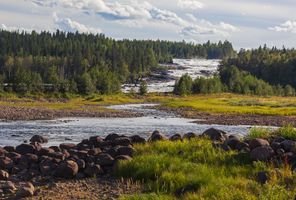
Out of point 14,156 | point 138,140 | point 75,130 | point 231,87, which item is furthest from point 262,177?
point 231,87

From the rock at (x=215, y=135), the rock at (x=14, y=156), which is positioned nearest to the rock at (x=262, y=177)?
the rock at (x=215, y=135)

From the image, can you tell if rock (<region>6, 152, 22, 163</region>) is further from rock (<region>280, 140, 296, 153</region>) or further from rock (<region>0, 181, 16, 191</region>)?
rock (<region>280, 140, 296, 153</region>)

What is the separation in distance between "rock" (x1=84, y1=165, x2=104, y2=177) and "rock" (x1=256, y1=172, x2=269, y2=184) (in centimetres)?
556

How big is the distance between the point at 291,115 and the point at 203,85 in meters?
74.5

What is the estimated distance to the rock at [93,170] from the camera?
682 inches

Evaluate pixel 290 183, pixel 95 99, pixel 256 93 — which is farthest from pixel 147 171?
pixel 256 93

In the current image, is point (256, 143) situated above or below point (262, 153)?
above

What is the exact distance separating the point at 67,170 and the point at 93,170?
0.87 metres

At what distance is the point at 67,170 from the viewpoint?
56.1 feet

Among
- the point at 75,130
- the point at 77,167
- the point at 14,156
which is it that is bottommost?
the point at 75,130

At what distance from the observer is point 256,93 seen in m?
164

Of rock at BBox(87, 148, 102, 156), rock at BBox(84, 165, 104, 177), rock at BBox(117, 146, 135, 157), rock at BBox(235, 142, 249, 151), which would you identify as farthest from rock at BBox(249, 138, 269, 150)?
rock at BBox(87, 148, 102, 156)

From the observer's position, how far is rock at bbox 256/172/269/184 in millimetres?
13745

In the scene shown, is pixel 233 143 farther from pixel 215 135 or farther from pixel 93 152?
pixel 93 152
